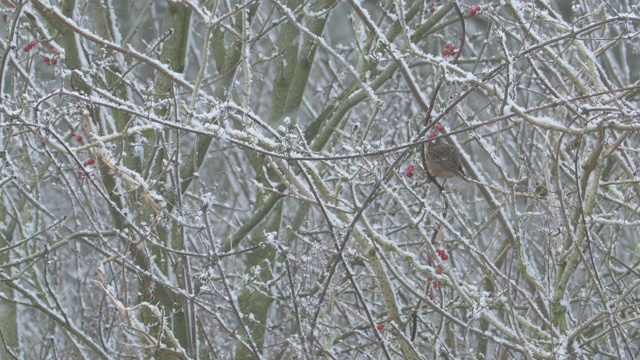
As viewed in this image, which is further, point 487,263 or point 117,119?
point 117,119

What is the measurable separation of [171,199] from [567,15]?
7.26m

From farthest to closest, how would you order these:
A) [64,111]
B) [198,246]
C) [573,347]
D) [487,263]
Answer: [198,246] → [487,263] → [573,347] → [64,111]

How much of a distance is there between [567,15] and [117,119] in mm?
7258

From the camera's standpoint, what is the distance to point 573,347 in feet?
12.2

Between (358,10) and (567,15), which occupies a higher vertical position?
(567,15)

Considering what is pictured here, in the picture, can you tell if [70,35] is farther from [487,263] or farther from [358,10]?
[487,263]

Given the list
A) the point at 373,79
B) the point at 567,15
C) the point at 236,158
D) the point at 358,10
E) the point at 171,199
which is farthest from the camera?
the point at 567,15

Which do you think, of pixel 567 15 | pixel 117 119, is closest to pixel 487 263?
pixel 117 119

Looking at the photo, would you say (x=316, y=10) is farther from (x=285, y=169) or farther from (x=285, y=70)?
(x=285, y=169)

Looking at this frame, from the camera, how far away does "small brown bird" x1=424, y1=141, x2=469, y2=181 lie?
4648mm

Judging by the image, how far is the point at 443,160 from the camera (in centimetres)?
469

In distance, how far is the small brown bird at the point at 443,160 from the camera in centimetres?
465

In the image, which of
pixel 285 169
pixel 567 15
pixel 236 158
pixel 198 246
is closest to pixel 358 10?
pixel 285 169

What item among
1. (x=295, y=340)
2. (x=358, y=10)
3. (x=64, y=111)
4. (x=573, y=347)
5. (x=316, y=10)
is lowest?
(x=573, y=347)
